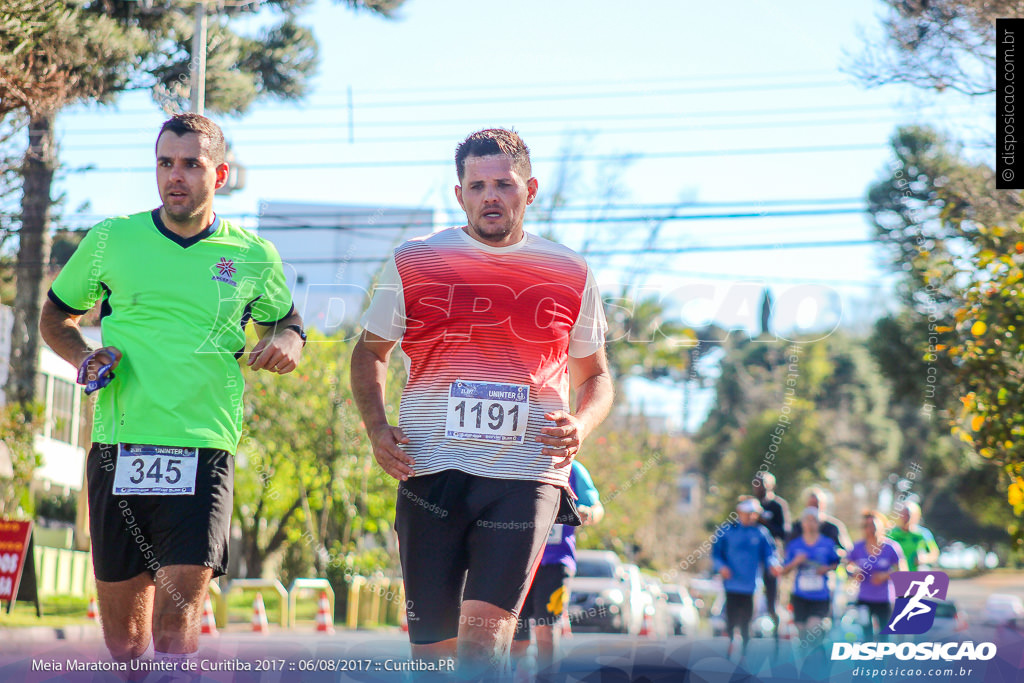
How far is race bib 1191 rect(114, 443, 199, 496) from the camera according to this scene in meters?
3.40

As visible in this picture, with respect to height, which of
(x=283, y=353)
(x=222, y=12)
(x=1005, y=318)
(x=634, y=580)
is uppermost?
(x=222, y=12)

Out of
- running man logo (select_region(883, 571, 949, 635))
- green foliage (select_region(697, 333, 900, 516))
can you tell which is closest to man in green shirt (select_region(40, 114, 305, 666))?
running man logo (select_region(883, 571, 949, 635))

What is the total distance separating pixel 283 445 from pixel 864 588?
9.94 meters

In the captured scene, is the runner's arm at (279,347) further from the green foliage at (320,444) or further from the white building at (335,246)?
the green foliage at (320,444)

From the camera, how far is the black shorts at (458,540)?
3.29 m

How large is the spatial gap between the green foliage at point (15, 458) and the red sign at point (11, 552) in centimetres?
264

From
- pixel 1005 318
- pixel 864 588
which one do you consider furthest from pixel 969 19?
pixel 864 588

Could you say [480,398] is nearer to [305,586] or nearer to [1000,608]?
[305,586]

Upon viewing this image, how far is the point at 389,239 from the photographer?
17.9 m

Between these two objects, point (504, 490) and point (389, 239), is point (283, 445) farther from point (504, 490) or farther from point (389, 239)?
point (504, 490)

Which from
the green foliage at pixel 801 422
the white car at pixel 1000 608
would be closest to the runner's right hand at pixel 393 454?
the green foliage at pixel 801 422

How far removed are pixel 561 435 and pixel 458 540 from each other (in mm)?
427

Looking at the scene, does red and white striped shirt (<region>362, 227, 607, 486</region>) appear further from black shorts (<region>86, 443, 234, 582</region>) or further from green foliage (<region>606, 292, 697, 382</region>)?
green foliage (<region>606, 292, 697, 382</region>)

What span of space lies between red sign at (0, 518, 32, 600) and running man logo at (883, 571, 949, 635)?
291 inches
